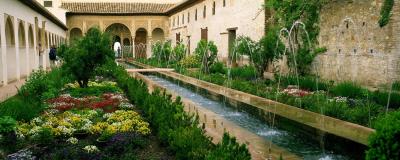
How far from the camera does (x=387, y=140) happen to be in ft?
12.1

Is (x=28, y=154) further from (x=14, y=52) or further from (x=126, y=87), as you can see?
(x=14, y=52)

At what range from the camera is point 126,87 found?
1262cm

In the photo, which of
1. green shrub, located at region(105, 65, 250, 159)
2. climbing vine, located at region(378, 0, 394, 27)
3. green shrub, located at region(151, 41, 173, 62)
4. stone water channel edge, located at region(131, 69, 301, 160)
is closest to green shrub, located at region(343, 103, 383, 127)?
stone water channel edge, located at region(131, 69, 301, 160)

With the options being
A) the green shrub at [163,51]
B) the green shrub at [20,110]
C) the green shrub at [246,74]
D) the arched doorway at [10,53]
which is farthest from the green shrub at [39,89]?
the green shrub at [163,51]

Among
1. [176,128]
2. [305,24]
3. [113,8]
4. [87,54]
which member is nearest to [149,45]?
[113,8]

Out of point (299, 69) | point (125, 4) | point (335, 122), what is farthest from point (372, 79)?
point (125, 4)

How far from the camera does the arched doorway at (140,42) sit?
46062 millimetres

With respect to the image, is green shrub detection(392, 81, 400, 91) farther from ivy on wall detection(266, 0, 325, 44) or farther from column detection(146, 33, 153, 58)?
column detection(146, 33, 153, 58)

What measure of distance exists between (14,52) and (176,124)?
13.3 m

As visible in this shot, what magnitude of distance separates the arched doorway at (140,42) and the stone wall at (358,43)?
102 feet

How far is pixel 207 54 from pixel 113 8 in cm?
2546

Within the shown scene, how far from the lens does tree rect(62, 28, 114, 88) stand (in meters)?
13.1

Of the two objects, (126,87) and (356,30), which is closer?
(126,87)

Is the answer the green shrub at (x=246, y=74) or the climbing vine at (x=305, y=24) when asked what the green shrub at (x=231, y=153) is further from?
the green shrub at (x=246, y=74)
